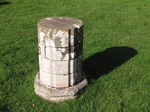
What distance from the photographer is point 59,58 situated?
4457 millimetres

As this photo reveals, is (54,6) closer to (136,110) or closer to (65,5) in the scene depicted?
(65,5)

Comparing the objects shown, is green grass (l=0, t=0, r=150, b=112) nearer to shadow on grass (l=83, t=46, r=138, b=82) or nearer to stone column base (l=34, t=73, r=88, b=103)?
shadow on grass (l=83, t=46, r=138, b=82)

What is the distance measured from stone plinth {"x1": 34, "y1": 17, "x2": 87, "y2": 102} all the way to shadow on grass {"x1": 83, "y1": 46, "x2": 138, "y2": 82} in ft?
2.90

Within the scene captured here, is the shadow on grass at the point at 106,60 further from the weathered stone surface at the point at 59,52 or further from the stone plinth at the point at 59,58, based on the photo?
the weathered stone surface at the point at 59,52

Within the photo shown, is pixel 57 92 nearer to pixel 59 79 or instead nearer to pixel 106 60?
pixel 59 79

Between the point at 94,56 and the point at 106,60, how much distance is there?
40cm

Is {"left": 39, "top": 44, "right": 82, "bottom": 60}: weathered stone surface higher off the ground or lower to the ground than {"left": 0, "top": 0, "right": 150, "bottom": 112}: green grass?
higher

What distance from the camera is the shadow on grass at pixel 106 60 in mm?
5835

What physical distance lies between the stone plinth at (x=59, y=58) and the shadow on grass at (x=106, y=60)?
885mm

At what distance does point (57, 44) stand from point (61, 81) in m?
0.83

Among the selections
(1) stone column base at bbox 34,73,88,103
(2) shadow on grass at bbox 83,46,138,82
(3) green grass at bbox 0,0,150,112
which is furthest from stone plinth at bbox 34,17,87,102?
(2) shadow on grass at bbox 83,46,138,82

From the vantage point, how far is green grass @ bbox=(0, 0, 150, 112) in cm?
471

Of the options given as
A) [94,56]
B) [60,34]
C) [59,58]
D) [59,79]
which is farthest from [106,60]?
[60,34]

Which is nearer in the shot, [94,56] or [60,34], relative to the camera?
[60,34]
